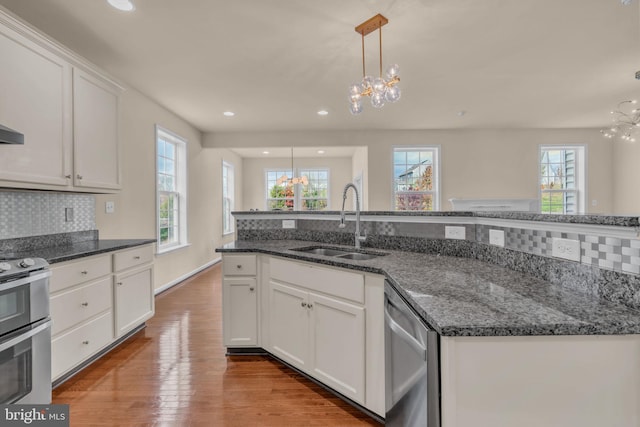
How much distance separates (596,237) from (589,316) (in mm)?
332

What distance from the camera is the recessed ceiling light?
6.77ft

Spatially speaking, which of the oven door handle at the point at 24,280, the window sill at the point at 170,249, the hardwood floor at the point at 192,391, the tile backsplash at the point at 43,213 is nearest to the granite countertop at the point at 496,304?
the hardwood floor at the point at 192,391

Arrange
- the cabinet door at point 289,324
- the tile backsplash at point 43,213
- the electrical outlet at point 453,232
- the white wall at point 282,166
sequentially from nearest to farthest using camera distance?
the electrical outlet at point 453,232 < the cabinet door at point 289,324 < the tile backsplash at point 43,213 < the white wall at point 282,166

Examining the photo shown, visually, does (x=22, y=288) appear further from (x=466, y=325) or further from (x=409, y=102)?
(x=409, y=102)

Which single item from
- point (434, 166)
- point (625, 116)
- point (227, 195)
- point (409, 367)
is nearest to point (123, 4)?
point (409, 367)

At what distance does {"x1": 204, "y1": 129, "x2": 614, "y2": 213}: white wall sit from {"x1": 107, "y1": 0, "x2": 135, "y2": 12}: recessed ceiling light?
142 inches

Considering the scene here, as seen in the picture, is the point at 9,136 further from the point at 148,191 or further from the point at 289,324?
the point at 148,191

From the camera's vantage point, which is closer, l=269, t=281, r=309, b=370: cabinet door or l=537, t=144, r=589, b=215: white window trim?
l=269, t=281, r=309, b=370: cabinet door

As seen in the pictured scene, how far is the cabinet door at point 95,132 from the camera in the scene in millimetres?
2332

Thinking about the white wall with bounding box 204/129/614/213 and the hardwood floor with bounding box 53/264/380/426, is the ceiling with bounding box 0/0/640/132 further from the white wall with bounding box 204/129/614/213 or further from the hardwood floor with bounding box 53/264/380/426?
the hardwood floor with bounding box 53/264/380/426

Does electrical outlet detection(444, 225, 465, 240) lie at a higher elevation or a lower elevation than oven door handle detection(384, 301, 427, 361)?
higher

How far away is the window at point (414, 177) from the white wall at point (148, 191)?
3.66 meters

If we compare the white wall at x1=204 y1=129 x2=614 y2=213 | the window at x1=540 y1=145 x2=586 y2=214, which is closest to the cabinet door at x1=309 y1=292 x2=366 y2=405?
the white wall at x1=204 y1=129 x2=614 y2=213

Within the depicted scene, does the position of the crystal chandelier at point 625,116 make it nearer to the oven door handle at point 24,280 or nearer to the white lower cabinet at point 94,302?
the white lower cabinet at point 94,302
